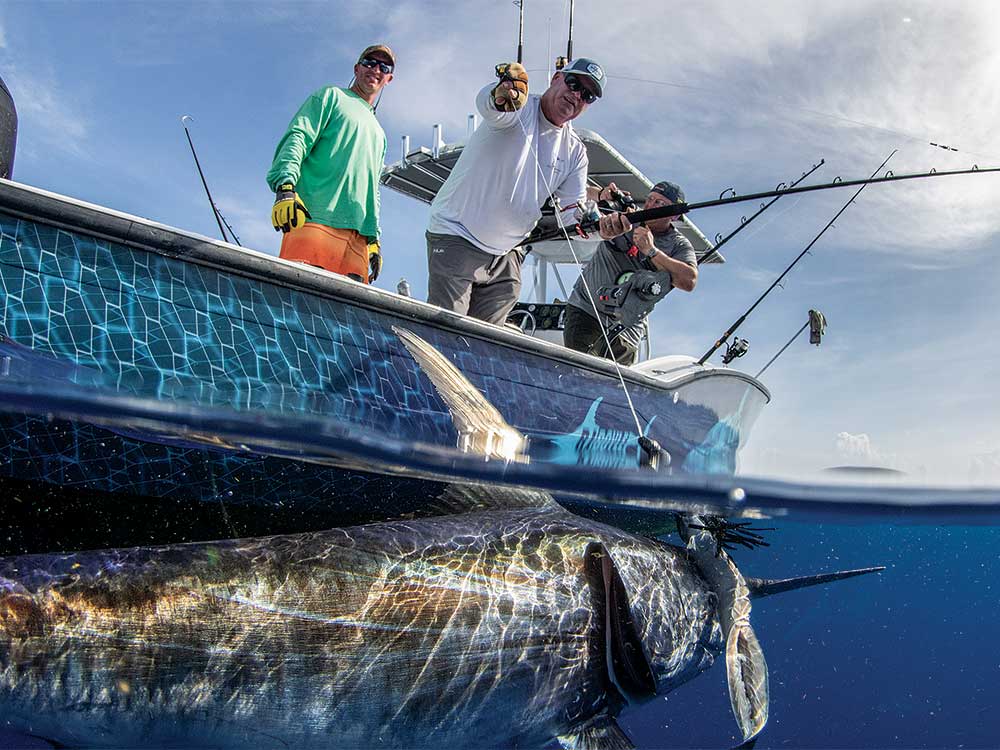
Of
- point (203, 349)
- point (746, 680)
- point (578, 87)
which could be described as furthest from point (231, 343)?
point (578, 87)

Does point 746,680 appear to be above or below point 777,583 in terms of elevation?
below

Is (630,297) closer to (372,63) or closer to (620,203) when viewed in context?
(620,203)

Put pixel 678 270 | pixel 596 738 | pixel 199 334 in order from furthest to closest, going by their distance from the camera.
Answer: pixel 678 270, pixel 199 334, pixel 596 738

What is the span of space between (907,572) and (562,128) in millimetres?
5480

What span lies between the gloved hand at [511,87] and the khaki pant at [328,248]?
3.93ft

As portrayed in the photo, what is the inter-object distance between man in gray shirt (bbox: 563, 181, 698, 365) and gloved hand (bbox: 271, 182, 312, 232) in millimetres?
2226

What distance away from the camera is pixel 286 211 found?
3.53 metres

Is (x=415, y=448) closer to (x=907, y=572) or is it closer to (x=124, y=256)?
(x=124, y=256)

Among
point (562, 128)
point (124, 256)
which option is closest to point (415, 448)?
point (124, 256)

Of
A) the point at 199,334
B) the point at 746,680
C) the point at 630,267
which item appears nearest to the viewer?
the point at 199,334

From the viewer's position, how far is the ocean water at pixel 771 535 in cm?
258

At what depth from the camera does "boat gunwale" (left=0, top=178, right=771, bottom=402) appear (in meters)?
2.26

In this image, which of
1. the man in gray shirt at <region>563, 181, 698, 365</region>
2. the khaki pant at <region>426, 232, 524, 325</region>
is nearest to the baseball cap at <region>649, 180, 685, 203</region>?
the man in gray shirt at <region>563, 181, 698, 365</region>

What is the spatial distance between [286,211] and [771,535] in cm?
428
